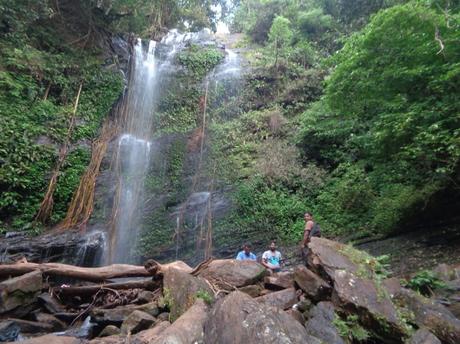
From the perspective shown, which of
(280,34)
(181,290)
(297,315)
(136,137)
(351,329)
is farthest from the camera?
(280,34)

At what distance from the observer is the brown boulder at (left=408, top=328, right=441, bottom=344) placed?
13.4 ft

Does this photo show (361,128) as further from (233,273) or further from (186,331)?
(186,331)

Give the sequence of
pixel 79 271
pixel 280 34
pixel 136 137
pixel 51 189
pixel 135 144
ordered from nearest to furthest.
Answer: pixel 79 271
pixel 51 189
pixel 135 144
pixel 136 137
pixel 280 34

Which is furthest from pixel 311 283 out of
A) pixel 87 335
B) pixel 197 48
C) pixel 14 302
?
pixel 197 48

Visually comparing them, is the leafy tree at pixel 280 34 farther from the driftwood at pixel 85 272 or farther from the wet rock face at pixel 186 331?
the wet rock face at pixel 186 331

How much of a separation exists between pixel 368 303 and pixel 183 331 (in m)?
2.31

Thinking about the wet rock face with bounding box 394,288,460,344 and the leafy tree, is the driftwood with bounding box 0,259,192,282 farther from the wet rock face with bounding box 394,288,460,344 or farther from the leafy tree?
the leafy tree

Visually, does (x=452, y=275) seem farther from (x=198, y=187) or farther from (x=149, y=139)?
(x=149, y=139)

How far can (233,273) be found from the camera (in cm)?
598

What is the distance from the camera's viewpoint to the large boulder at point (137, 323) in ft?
15.8

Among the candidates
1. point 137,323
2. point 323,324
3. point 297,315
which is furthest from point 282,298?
point 137,323

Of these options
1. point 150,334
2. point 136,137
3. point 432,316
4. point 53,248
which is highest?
point 136,137

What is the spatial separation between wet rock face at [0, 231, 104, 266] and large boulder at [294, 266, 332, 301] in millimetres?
7415

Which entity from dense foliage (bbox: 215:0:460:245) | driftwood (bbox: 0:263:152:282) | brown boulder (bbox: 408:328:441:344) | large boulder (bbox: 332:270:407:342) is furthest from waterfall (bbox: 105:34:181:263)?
brown boulder (bbox: 408:328:441:344)
